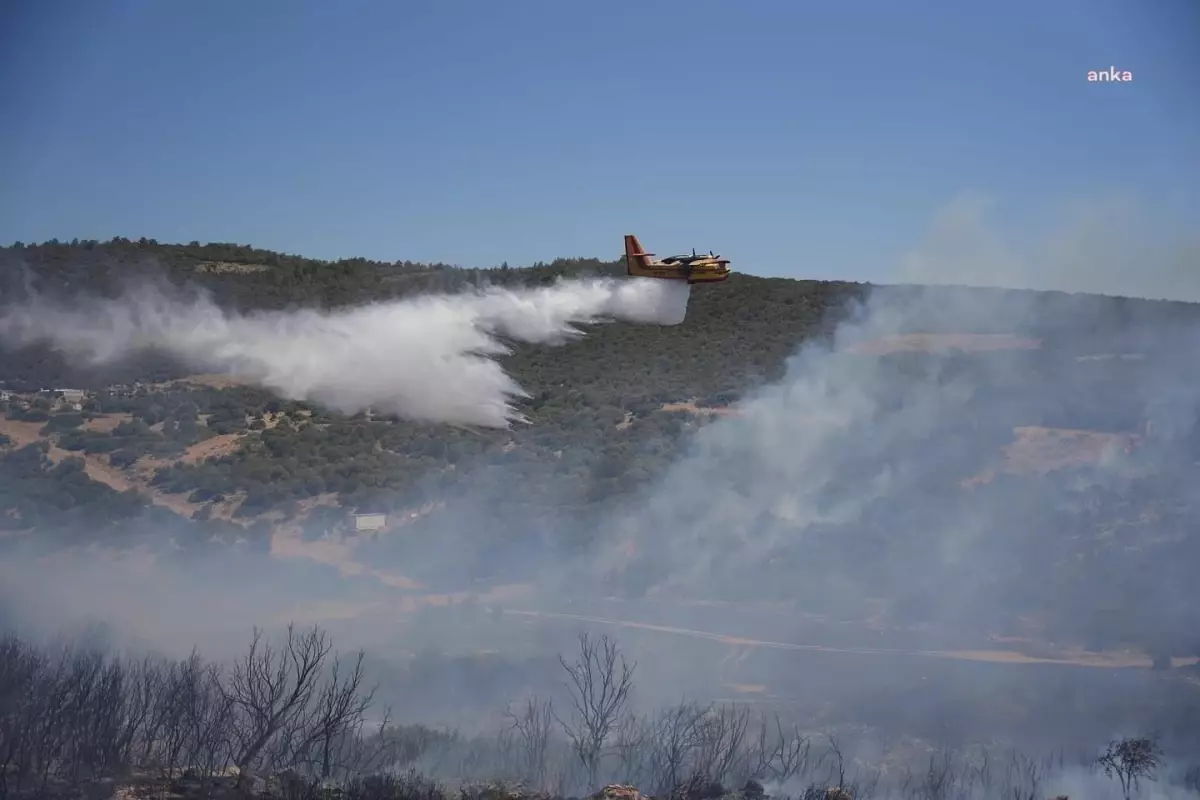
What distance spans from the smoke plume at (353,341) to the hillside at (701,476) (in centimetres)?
127

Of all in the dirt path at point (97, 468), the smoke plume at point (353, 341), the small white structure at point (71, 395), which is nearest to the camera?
the dirt path at point (97, 468)

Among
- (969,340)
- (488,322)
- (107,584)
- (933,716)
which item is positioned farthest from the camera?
(969,340)

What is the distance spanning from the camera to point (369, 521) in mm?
54438

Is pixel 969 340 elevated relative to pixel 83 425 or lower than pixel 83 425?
elevated

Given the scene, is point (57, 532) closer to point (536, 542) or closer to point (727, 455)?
point (536, 542)

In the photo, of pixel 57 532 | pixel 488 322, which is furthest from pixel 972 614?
pixel 57 532

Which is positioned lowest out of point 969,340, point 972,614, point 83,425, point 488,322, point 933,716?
point 933,716

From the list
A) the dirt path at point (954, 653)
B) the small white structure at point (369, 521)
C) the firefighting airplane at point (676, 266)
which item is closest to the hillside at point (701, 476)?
the small white structure at point (369, 521)

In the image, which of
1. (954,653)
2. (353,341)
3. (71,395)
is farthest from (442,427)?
(954,653)

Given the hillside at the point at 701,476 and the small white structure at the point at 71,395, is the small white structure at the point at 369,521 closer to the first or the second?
the hillside at the point at 701,476

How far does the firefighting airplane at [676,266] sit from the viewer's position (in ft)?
167

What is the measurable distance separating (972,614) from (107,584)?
35.2 m

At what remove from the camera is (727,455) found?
60.8 metres

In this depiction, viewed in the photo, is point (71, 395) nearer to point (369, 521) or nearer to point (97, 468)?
point (97, 468)
